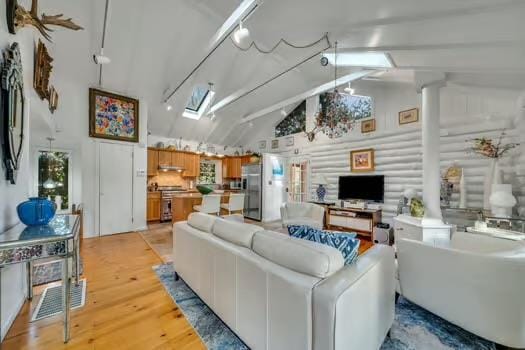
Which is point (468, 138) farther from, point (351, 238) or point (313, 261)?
point (313, 261)

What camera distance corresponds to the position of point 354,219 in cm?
482

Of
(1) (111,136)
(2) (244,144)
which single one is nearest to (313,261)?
(1) (111,136)

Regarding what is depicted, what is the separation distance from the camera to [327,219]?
5395mm

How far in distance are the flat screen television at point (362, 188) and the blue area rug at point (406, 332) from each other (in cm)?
303

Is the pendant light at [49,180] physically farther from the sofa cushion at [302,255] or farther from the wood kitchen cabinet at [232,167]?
the sofa cushion at [302,255]

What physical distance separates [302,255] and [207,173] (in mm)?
7738

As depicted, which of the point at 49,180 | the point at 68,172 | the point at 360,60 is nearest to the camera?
the point at 360,60

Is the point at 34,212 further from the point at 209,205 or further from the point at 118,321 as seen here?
the point at 209,205

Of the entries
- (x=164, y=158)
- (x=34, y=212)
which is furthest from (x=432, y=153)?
(x=164, y=158)

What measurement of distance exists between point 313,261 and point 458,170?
4176 millimetres

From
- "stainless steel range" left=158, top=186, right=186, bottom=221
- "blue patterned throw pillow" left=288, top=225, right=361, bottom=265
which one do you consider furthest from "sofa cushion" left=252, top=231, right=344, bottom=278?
"stainless steel range" left=158, top=186, right=186, bottom=221

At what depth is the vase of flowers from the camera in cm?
324

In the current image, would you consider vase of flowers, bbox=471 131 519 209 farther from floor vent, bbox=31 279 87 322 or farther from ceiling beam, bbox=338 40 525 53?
floor vent, bbox=31 279 87 322

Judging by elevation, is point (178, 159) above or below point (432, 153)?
above
